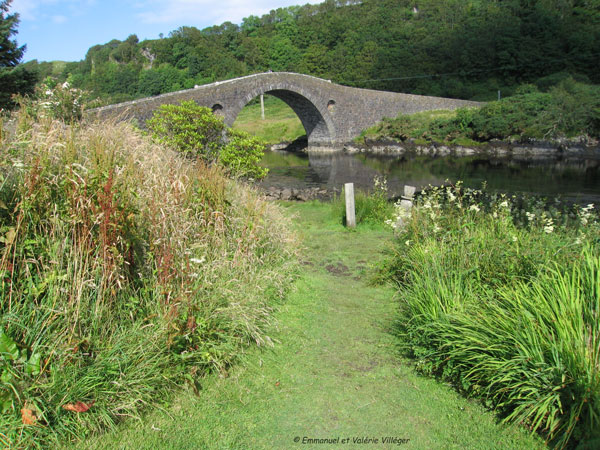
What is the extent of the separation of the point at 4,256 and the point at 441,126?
31.5 metres

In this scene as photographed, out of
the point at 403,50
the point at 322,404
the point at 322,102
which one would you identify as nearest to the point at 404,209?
the point at 322,404

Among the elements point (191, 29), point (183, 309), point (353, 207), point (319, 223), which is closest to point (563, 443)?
point (183, 309)

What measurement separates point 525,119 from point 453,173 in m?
10.6

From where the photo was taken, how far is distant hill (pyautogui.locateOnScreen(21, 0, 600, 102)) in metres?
44.5

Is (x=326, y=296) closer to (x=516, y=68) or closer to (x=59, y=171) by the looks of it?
(x=59, y=171)

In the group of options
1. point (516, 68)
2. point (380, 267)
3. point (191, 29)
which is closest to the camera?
point (380, 267)

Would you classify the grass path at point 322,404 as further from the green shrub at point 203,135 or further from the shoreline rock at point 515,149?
the shoreline rock at point 515,149

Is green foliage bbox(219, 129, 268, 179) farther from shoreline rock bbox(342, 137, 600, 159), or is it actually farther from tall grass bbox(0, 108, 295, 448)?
shoreline rock bbox(342, 137, 600, 159)

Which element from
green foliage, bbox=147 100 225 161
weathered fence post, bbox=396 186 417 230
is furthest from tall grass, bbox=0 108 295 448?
green foliage, bbox=147 100 225 161

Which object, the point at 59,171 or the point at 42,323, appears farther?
the point at 59,171

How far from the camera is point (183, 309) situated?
11.1 feet

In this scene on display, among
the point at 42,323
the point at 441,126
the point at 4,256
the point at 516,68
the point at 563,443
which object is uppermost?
the point at 516,68

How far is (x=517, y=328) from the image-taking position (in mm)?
2971

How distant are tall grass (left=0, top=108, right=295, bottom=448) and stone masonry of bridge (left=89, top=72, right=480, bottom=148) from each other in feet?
71.6
